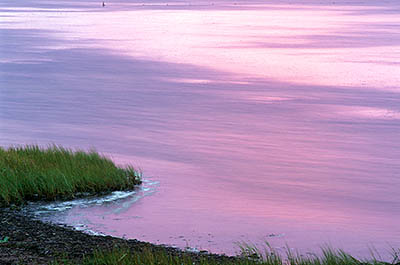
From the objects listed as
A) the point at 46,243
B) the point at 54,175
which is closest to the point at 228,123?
the point at 54,175

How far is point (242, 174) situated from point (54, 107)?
1265 cm

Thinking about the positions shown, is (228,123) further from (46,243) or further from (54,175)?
(46,243)

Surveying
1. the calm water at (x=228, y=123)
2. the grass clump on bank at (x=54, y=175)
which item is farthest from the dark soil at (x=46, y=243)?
the grass clump on bank at (x=54, y=175)

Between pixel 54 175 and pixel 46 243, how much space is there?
3250mm

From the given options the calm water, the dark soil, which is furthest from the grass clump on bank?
the dark soil

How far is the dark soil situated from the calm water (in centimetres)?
84

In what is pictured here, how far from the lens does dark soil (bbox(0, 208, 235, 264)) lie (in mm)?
9500

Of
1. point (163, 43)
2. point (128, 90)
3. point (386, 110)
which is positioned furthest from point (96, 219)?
point (163, 43)

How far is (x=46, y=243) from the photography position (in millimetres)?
10281

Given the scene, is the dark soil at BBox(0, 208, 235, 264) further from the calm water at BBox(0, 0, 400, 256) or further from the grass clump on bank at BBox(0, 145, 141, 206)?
the grass clump on bank at BBox(0, 145, 141, 206)

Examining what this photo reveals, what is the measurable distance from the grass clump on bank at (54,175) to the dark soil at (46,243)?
3.69 feet

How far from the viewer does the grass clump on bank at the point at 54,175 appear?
13.1m

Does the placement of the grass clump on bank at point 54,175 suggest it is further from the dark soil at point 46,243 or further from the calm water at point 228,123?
the dark soil at point 46,243

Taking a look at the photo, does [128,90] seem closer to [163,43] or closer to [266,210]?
[163,43]
